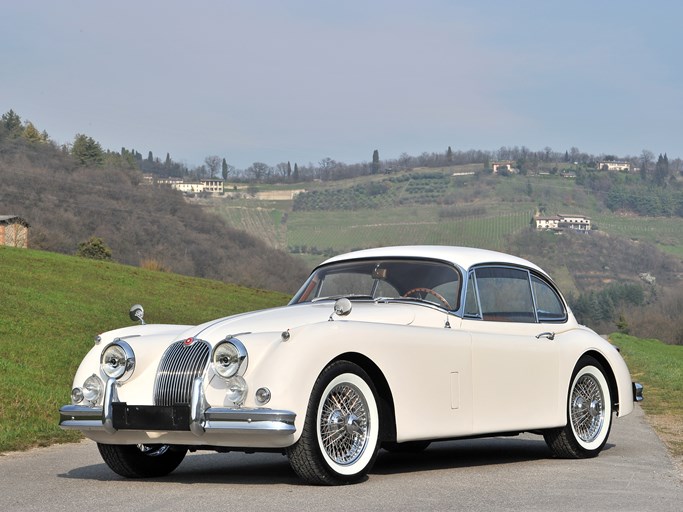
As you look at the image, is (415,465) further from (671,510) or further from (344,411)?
(671,510)

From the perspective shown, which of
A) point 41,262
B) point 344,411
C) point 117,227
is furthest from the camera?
point 117,227

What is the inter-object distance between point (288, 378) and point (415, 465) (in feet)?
7.62

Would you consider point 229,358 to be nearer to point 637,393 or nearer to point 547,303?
point 547,303

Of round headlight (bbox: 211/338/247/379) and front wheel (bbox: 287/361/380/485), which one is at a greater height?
round headlight (bbox: 211/338/247/379)

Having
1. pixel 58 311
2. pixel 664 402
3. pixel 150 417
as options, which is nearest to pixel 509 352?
pixel 150 417

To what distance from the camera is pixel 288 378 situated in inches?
301

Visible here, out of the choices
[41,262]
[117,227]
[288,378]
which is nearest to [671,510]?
[288,378]

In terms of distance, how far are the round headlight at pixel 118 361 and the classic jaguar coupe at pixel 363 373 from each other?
0.01m

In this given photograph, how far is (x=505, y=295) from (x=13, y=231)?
276 feet

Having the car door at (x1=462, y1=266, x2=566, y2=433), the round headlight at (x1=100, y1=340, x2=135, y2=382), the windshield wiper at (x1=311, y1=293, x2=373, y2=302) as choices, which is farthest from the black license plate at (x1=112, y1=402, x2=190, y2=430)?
the car door at (x1=462, y1=266, x2=566, y2=433)

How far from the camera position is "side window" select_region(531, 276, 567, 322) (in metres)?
10.7

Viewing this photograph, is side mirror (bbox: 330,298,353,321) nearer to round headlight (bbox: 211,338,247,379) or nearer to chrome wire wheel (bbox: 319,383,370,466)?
chrome wire wheel (bbox: 319,383,370,466)

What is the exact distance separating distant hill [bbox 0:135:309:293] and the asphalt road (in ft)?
383

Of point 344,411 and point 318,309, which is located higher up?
point 318,309
